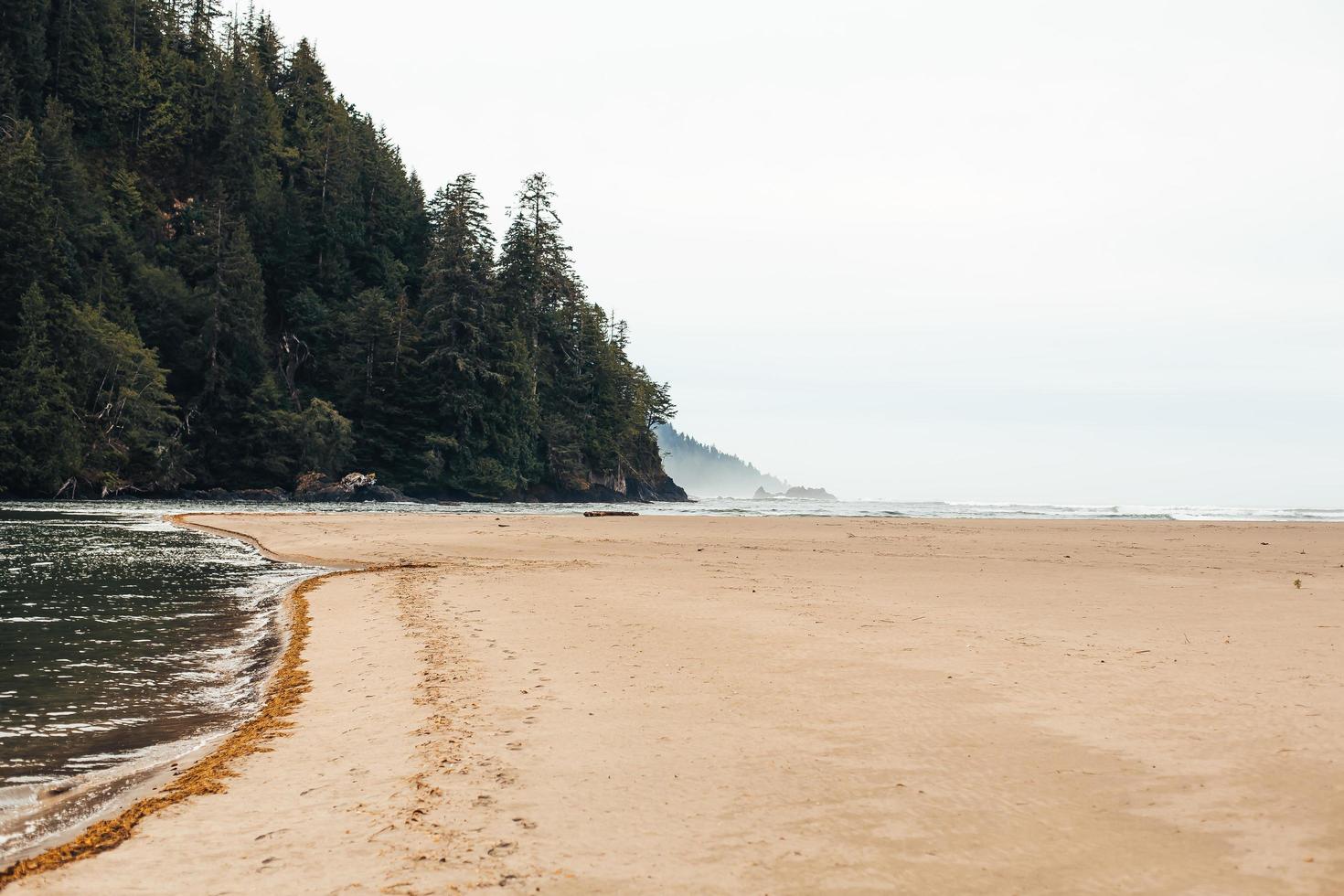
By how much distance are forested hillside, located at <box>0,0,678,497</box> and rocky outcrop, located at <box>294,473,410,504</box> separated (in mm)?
1632

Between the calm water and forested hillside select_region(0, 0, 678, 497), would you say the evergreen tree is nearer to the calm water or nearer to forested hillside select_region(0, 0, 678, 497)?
forested hillside select_region(0, 0, 678, 497)

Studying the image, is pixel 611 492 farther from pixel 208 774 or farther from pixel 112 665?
pixel 208 774

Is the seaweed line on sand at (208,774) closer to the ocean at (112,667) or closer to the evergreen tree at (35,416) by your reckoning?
the ocean at (112,667)

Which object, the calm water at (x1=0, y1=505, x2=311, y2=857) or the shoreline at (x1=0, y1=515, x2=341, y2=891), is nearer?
the shoreline at (x1=0, y1=515, x2=341, y2=891)

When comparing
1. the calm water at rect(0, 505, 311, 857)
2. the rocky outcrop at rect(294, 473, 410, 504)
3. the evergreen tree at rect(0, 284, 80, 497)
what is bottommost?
the calm water at rect(0, 505, 311, 857)

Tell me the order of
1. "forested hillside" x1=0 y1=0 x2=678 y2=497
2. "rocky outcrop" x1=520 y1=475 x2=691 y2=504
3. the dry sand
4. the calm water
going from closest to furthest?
the dry sand → the calm water → "forested hillside" x1=0 y1=0 x2=678 y2=497 → "rocky outcrop" x1=520 y1=475 x2=691 y2=504

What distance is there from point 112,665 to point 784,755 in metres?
8.47

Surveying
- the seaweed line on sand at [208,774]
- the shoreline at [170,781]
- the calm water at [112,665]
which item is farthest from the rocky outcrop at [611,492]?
the shoreline at [170,781]

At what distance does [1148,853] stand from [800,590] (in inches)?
447

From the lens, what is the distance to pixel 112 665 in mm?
9805

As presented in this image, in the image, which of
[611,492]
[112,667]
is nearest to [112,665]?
[112,667]

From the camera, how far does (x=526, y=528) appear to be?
33938mm

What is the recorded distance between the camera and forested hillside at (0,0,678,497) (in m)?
57.2

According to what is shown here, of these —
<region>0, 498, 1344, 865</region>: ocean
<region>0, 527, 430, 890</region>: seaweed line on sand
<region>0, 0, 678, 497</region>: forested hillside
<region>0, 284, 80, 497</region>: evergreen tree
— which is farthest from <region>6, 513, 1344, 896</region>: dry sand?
<region>0, 0, 678, 497</region>: forested hillside
